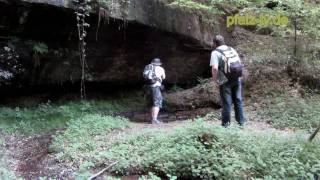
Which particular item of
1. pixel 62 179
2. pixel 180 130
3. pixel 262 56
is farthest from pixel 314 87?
pixel 62 179

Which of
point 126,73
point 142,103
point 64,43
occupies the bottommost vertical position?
point 142,103

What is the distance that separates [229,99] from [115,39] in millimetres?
5558

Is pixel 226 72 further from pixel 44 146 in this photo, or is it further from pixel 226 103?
pixel 44 146

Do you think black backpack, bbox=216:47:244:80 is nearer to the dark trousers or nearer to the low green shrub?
the dark trousers

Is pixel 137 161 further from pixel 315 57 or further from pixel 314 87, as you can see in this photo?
pixel 315 57

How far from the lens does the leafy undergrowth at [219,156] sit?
232 inches

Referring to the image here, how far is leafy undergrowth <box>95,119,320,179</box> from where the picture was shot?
5.89m

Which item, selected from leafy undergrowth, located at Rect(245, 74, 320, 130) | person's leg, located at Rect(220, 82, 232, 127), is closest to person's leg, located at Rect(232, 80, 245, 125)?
person's leg, located at Rect(220, 82, 232, 127)

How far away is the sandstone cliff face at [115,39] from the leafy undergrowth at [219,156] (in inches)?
206

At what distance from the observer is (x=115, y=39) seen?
13.1 m

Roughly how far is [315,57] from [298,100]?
253cm

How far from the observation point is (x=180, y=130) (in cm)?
733

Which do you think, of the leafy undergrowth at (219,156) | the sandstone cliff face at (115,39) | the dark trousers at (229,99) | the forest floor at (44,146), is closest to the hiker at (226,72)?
the dark trousers at (229,99)

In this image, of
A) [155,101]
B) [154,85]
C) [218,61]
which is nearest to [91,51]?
[154,85]
